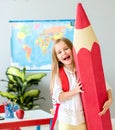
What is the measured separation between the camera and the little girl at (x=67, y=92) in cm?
182

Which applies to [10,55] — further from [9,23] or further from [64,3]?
[64,3]

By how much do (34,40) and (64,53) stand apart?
2890mm

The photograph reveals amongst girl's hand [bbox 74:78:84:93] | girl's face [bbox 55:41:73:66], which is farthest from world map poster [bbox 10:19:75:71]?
girl's hand [bbox 74:78:84:93]

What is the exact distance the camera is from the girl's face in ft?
6.25

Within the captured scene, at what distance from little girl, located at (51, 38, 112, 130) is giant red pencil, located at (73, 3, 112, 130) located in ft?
0.13

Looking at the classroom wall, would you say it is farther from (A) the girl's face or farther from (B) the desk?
(A) the girl's face

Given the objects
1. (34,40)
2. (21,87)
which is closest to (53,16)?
(34,40)

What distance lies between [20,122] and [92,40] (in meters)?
0.93

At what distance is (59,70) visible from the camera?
1920 mm

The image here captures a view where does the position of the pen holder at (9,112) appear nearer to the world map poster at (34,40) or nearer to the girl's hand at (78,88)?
the girl's hand at (78,88)

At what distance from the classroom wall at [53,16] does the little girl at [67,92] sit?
9.47ft

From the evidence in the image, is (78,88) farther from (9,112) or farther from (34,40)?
(34,40)

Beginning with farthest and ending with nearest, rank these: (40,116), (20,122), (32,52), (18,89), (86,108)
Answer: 1. (32,52)
2. (18,89)
3. (40,116)
4. (20,122)
5. (86,108)

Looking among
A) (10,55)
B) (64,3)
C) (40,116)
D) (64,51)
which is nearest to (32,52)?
(10,55)
